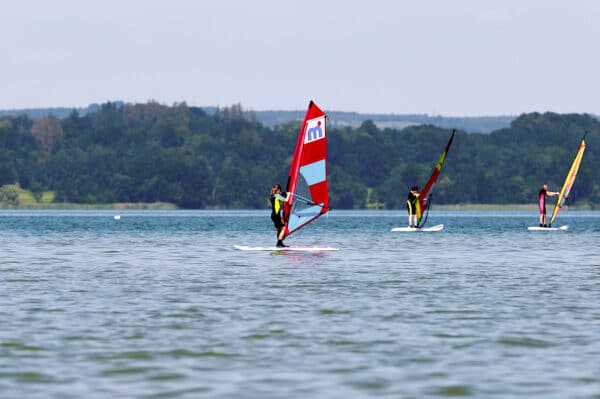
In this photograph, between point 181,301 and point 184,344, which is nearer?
point 184,344

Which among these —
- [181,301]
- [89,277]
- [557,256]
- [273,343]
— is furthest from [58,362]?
[557,256]

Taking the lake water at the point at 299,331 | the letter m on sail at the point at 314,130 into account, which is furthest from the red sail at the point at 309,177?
the lake water at the point at 299,331

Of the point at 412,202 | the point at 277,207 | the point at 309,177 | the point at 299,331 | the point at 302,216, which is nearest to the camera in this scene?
the point at 299,331

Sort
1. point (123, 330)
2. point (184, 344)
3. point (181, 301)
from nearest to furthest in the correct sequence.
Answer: point (184, 344) < point (123, 330) < point (181, 301)

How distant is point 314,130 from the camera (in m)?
51.9

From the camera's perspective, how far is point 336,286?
3397 cm

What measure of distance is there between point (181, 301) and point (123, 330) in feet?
19.9

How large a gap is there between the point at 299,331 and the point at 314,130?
29.2 m

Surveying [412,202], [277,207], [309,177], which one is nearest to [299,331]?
[277,207]

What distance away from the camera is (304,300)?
29609mm

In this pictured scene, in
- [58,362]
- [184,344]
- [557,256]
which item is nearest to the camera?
[58,362]

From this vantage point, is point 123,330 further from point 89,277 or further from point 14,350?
point 89,277

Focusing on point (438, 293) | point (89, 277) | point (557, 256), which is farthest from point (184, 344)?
point (557, 256)

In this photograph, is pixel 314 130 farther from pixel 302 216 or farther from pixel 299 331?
pixel 299 331
